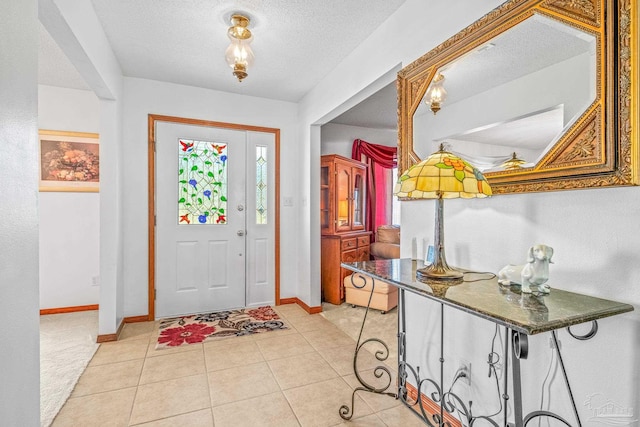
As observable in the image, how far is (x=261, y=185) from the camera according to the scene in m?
3.97

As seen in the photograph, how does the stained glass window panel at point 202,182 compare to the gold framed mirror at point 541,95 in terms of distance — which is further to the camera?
the stained glass window panel at point 202,182

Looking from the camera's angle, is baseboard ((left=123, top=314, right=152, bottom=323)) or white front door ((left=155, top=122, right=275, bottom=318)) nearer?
baseboard ((left=123, top=314, right=152, bottom=323))

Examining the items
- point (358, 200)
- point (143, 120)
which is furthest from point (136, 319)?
point (358, 200)

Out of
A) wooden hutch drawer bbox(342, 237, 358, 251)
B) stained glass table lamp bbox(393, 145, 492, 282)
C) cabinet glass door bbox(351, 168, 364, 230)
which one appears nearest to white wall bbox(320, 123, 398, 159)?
cabinet glass door bbox(351, 168, 364, 230)

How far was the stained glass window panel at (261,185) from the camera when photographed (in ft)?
13.0

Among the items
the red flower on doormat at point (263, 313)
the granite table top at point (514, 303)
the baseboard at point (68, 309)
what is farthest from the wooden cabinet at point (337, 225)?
the baseboard at point (68, 309)

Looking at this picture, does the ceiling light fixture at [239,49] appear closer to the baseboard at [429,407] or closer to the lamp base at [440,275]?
the lamp base at [440,275]

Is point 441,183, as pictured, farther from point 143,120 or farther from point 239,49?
point 143,120

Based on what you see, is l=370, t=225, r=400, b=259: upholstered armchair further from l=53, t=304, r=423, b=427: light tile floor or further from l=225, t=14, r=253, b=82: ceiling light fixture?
l=225, t=14, r=253, b=82: ceiling light fixture

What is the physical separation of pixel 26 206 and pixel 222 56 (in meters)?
2.26

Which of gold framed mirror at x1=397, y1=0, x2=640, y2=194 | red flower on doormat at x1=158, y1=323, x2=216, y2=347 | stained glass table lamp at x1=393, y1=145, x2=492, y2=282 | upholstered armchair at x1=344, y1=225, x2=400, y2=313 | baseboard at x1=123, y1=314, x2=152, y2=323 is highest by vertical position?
gold framed mirror at x1=397, y1=0, x2=640, y2=194

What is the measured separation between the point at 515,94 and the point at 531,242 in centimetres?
67

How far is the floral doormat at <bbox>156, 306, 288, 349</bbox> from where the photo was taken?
9.80 ft

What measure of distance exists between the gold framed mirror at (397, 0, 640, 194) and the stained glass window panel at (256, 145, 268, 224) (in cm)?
242
